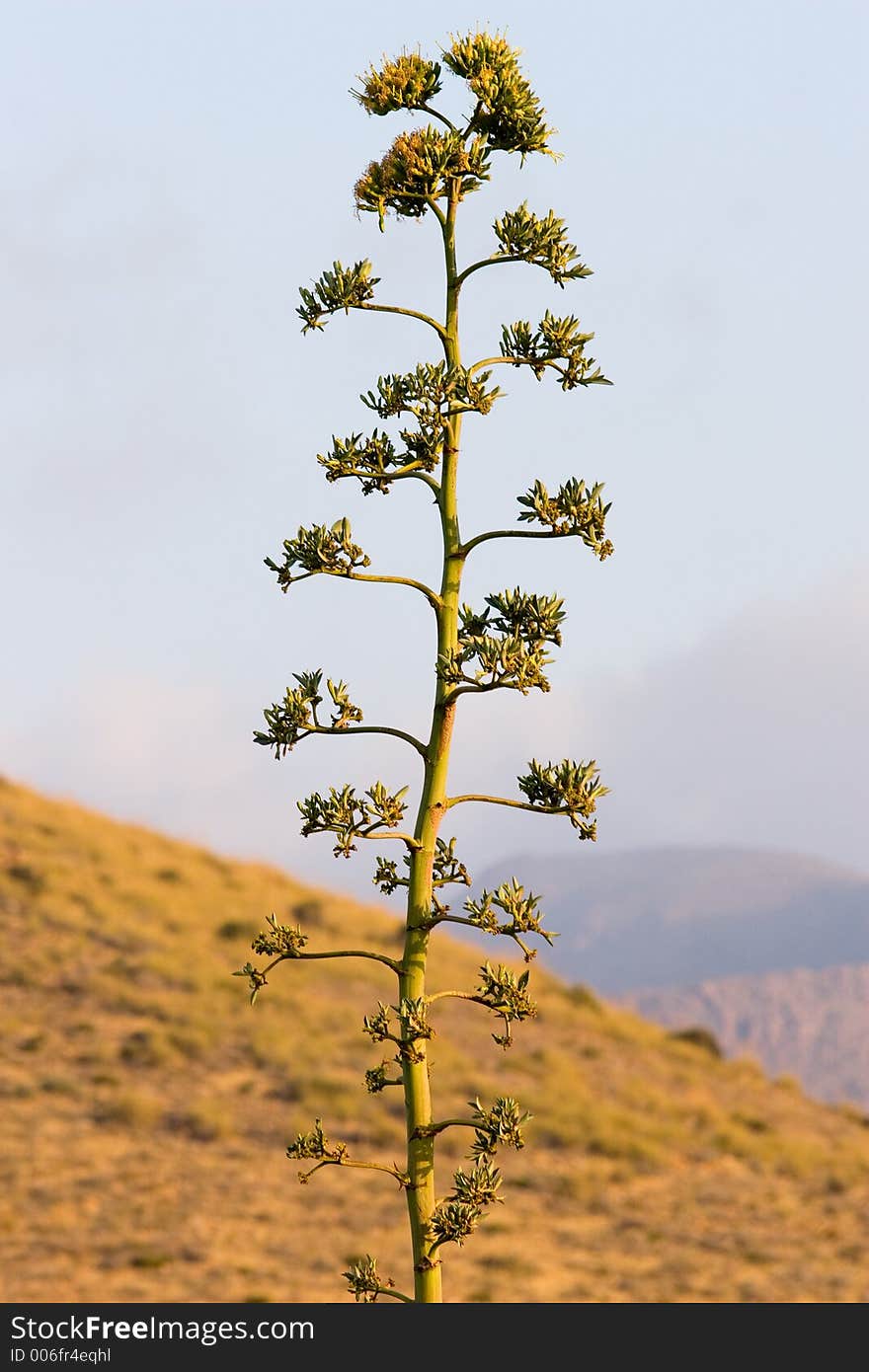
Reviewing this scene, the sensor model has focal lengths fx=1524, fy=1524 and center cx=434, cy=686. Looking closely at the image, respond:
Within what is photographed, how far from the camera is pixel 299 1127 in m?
44.9

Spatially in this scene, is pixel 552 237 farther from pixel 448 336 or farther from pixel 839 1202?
pixel 839 1202

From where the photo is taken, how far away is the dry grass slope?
37375mm

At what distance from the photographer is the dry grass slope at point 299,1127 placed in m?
37.4

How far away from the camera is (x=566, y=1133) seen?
48188 millimetres

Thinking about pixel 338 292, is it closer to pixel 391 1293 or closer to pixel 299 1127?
pixel 391 1293

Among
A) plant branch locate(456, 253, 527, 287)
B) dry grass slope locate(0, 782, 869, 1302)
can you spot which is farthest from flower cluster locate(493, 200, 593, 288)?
dry grass slope locate(0, 782, 869, 1302)

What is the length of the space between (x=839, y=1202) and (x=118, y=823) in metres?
39.1

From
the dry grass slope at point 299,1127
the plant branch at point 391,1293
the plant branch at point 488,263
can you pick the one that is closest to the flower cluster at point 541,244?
the plant branch at point 488,263

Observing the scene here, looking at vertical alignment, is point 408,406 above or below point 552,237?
below

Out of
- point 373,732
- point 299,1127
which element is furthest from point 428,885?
point 299,1127

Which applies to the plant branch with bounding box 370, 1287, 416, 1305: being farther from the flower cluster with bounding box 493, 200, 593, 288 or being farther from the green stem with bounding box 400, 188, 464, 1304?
the flower cluster with bounding box 493, 200, 593, 288

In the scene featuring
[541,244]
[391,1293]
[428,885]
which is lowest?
[391,1293]
